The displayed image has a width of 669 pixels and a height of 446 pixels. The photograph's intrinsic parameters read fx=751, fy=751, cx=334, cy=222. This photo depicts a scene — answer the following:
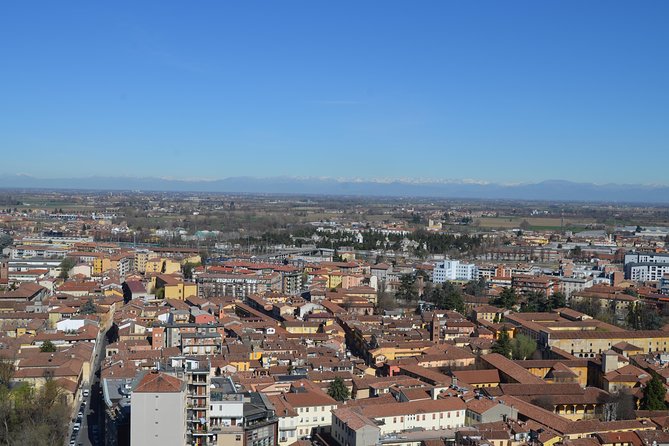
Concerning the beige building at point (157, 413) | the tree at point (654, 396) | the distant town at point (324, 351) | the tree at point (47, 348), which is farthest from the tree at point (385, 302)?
the beige building at point (157, 413)

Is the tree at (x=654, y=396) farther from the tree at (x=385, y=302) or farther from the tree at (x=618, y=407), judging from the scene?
the tree at (x=385, y=302)

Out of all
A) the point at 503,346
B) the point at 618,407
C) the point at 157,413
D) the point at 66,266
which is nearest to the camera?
the point at 157,413

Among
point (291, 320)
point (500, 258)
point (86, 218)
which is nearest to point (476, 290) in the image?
point (291, 320)

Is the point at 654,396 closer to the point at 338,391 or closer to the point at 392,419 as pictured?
the point at 392,419

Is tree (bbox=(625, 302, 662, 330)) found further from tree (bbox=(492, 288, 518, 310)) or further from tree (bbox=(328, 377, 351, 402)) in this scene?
tree (bbox=(328, 377, 351, 402))

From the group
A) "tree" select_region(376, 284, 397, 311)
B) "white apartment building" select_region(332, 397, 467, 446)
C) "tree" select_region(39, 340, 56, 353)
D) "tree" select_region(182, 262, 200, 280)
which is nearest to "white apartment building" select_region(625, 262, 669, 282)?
"tree" select_region(376, 284, 397, 311)

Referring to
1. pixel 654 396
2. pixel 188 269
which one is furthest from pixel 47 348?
pixel 188 269
